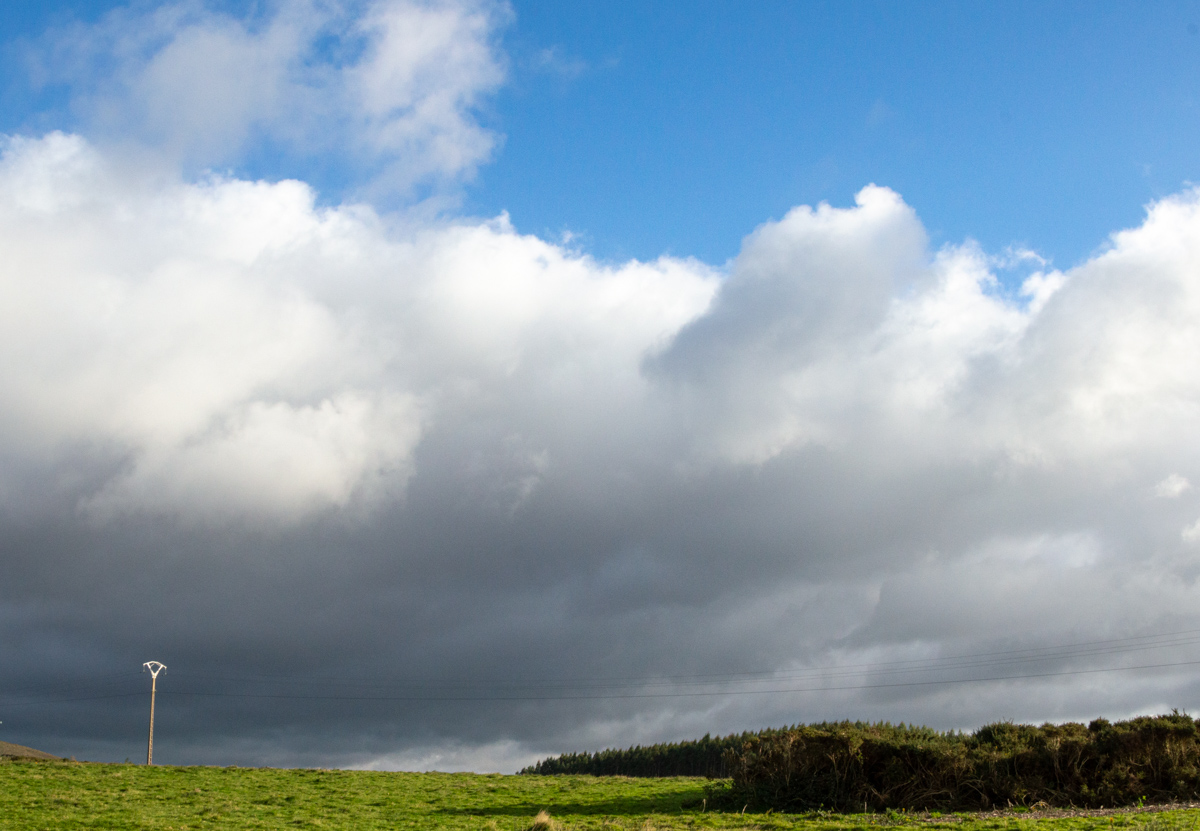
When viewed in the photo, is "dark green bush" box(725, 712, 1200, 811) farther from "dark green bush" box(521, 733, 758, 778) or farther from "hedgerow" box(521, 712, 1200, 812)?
"dark green bush" box(521, 733, 758, 778)

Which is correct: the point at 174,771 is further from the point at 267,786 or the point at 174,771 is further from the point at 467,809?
the point at 467,809

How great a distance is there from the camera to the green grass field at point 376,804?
27672 millimetres

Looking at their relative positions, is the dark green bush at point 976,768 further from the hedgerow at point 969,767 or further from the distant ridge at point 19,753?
the distant ridge at point 19,753

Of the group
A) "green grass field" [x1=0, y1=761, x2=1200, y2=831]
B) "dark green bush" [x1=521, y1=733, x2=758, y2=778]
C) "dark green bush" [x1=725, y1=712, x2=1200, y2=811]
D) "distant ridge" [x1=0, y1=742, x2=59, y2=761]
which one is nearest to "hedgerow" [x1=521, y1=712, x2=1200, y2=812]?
"dark green bush" [x1=725, y1=712, x2=1200, y2=811]

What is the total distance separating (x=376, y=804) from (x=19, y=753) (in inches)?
1288

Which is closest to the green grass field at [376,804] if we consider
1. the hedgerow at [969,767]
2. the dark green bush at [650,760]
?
the hedgerow at [969,767]

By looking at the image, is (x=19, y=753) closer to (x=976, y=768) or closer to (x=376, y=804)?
(x=376, y=804)

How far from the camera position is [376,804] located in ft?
120

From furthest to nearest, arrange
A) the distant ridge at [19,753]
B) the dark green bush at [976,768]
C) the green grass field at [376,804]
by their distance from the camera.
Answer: the distant ridge at [19,753]
the dark green bush at [976,768]
the green grass field at [376,804]

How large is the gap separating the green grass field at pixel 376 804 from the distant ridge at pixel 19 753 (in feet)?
16.2

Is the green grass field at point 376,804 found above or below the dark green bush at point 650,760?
above

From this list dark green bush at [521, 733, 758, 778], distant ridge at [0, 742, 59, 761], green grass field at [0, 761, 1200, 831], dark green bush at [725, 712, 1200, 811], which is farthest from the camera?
dark green bush at [521, 733, 758, 778]

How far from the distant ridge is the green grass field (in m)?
4.93

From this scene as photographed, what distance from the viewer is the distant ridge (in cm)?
4992
